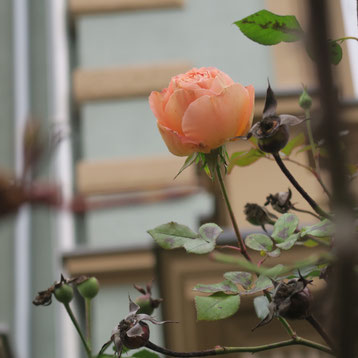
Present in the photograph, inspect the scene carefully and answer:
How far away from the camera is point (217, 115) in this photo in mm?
231

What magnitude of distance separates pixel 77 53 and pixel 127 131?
41 centimetres

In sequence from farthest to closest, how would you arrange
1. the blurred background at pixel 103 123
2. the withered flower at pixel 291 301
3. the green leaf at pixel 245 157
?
the blurred background at pixel 103 123, the green leaf at pixel 245 157, the withered flower at pixel 291 301

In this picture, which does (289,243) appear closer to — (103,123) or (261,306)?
(261,306)

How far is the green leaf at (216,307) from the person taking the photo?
0.22m

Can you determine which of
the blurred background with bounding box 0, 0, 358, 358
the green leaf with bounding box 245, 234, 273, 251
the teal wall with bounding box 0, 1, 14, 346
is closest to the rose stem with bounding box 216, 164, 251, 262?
the green leaf with bounding box 245, 234, 273, 251

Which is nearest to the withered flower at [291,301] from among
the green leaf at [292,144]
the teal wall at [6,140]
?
the green leaf at [292,144]

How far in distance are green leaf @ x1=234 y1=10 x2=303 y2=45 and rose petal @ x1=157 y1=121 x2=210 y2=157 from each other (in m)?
0.04

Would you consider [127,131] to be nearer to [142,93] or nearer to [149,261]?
[142,93]

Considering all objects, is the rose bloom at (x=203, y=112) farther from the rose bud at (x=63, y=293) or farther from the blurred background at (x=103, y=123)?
the blurred background at (x=103, y=123)

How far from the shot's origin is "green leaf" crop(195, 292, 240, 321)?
22 cm

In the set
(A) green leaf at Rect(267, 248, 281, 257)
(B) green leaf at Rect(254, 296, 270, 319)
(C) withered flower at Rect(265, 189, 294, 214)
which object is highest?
(C) withered flower at Rect(265, 189, 294, 214)

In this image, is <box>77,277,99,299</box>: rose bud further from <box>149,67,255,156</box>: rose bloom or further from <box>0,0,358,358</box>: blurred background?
<box>0,0,358,358</box>: blurred background

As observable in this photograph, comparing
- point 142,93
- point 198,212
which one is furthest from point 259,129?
point 142,93

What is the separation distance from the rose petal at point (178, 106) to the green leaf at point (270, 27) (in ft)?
0.10
